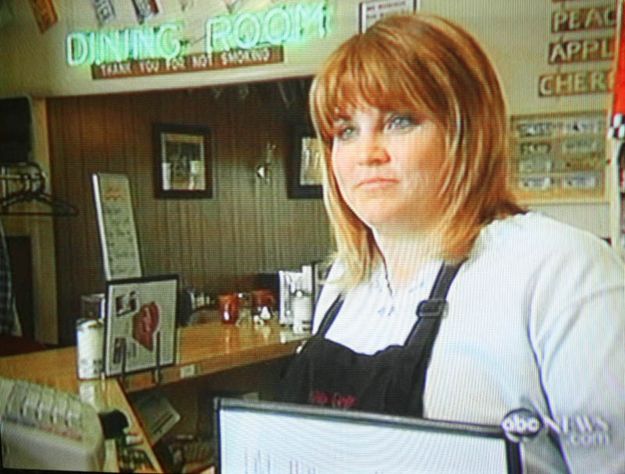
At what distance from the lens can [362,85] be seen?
1.36 meters

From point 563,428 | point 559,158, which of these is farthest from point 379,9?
point 563,428

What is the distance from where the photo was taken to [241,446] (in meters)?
1.50

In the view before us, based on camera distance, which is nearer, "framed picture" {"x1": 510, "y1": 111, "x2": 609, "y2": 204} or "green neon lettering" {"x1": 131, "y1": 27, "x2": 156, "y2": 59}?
"framed picture" {"x1": 510, "y1": 111, "x2": 609, "y2": 204}

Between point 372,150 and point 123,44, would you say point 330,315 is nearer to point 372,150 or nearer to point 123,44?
point 372,150

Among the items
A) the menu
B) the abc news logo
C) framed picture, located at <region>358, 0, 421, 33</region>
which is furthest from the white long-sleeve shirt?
the menu

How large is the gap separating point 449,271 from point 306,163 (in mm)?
306

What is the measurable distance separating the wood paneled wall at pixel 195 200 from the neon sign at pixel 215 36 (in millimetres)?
79

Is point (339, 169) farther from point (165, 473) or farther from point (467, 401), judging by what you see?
point (165, 473)

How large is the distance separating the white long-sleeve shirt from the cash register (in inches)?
28.2

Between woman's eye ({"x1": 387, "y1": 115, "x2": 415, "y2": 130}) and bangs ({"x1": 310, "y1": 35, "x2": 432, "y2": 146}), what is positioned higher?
bangs ({"x1": 310, "y1": 35, "x2": 432, "y2": 146})

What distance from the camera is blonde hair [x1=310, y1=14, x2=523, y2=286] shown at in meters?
1.30

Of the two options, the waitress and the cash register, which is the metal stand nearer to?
the cash register

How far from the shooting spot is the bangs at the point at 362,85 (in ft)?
4.34

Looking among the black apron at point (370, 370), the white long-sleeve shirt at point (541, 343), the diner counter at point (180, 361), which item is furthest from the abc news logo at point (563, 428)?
the diner counter at point (180, 361)
